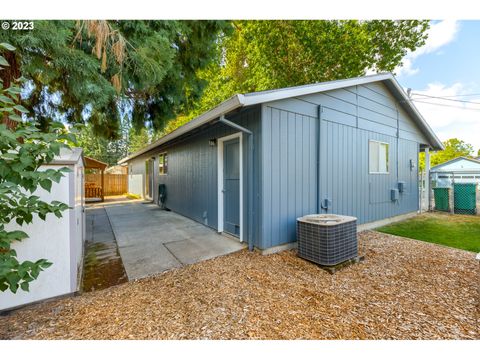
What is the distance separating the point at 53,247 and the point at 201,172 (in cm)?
373

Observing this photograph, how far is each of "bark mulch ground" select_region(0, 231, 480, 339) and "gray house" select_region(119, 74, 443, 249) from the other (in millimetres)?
1074

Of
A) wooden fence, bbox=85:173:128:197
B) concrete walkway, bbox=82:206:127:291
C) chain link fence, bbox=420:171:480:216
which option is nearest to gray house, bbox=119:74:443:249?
chain link fence, bbox=420:171:480:216

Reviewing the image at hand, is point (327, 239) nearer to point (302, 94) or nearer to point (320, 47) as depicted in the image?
point (302, 94)

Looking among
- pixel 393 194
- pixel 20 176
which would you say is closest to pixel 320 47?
pixel 393 194

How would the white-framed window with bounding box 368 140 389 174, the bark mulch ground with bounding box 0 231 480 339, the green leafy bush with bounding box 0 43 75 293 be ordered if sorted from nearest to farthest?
the green leafy bush with bounding box 0 43 75 293
the bark mulch ground with bounding box 0 231 480 339
the white-framed window with bounding box 368 140 389 174

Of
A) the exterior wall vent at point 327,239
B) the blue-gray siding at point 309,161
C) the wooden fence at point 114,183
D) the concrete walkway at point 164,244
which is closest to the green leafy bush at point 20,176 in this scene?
the concrete walkway at point 164,244

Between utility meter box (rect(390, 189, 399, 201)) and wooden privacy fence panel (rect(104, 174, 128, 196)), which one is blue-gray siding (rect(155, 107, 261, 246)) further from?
wooden privacy fence panel (rect(104, 174, 128, 196))

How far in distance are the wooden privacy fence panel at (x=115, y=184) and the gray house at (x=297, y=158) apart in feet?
35.8

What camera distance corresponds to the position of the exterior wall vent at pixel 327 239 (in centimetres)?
329

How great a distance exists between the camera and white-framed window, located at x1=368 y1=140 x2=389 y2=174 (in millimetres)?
5875

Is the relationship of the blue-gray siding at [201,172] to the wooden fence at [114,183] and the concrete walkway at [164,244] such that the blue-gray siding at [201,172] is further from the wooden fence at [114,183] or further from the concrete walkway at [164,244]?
the wooden fence at [114,183]

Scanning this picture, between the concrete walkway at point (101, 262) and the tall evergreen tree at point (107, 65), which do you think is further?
the concrete walkway at point (101, 262)

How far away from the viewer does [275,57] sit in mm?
10758
